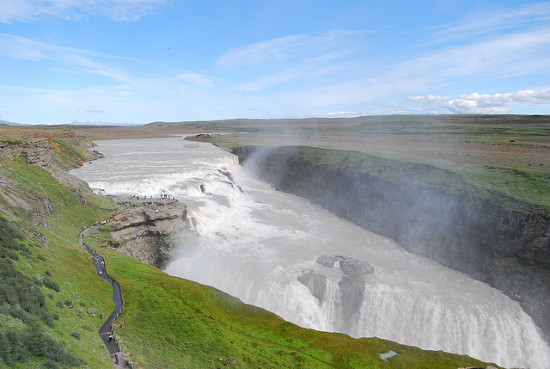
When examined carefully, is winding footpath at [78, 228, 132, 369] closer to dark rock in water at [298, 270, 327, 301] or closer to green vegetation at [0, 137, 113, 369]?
green vegetation at [0, 137, 113, 369]

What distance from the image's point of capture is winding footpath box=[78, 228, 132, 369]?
1834 cm

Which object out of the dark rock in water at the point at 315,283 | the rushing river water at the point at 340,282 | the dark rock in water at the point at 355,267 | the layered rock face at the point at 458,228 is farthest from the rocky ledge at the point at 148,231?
the dark rock in water at the point at 355,267

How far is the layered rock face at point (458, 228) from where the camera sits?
117ft

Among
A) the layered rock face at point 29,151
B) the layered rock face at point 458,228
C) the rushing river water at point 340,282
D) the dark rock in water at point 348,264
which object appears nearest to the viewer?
the rushing river water at point 340,282

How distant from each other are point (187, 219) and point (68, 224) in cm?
1365

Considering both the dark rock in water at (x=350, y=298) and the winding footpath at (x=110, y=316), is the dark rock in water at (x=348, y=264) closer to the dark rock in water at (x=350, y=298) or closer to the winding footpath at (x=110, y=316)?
the dark rock in water at (x=350, y=298)

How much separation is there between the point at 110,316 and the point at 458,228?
4067cm

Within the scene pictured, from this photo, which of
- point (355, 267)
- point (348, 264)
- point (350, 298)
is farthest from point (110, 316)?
point (355, 267)

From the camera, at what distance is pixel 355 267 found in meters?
38.4

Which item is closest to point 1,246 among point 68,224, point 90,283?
point 90,283

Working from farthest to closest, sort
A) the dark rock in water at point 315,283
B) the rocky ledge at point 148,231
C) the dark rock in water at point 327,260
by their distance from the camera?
1. the rocky ledge at point 148,231
2. the dark rock in water at point 327,260
3. the dark rock in water at point 315,283

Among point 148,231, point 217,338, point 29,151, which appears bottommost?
point 217,338

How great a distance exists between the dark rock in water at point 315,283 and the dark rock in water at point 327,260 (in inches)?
107

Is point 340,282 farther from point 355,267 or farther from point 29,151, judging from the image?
point 29,151
